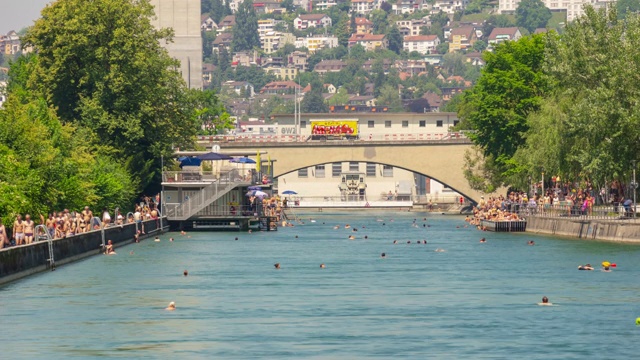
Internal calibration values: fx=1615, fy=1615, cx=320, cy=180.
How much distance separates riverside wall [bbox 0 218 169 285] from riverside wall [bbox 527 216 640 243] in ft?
84.5

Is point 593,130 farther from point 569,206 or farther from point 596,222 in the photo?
point 569,206

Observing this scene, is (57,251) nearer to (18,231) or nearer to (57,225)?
(57,225)

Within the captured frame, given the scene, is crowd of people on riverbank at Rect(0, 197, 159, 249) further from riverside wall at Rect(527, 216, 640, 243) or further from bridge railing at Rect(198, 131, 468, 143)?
bridge railing at Rect(198, 131, 468, 143)

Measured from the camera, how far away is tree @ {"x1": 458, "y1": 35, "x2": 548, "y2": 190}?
4906 inches

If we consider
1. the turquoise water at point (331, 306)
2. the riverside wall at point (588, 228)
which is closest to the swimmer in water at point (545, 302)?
the turquoise water at point (331, 306)

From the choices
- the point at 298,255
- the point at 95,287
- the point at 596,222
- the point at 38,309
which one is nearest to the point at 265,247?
the point at 298,255

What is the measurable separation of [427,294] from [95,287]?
44.1 feet

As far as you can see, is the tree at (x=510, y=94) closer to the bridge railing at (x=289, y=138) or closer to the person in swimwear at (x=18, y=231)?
the bridge railing at (x=289, y=138)

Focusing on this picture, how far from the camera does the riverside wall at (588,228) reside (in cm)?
8594

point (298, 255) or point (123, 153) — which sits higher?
point (123, 153)

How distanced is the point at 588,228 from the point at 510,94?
34569 mm

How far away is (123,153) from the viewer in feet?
367

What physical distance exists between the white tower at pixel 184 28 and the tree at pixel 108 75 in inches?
2562

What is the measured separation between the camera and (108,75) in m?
110
